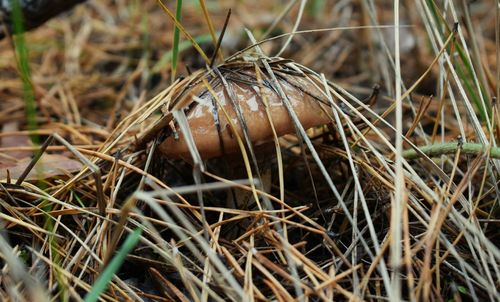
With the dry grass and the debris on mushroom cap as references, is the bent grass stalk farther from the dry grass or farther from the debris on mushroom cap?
→ the debris on mushroom cap

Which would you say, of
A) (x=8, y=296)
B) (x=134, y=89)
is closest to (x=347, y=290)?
(x=8, y=296)

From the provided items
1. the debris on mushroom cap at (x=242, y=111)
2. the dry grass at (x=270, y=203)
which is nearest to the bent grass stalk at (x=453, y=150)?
the dry grass at (x=270, y=203)

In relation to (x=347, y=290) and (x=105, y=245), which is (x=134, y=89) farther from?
(x=347, y=290)

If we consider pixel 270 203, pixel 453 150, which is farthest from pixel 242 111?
pixel 453 150

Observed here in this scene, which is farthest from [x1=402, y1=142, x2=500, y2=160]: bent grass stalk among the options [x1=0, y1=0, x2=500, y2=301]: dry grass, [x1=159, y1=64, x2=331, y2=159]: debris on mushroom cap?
[x1=159, y1=64, x2=331, y2=159]: debris on mushroom cap

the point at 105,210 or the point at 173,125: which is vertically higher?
the point at 173,125

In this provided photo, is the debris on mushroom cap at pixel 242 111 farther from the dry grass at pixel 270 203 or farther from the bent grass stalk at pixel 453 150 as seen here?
the bent grass stalk at pixel 453 150
